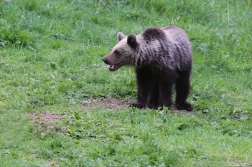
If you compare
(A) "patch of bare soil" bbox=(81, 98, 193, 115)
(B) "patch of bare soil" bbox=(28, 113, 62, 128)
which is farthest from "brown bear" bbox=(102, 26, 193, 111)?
(B) "patch of bare soil" bbox=(28, 113, 62, 128)

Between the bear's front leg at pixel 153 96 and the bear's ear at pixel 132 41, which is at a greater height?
the bear's ear at pixel 132 41

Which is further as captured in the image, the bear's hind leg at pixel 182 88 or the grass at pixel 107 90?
the bear's hind leg at pixel 182 88

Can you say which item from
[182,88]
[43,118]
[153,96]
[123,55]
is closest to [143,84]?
[153,96]

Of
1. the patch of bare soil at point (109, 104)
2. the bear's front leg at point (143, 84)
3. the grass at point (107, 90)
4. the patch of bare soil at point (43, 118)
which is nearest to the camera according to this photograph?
the grass at point (107, 90)

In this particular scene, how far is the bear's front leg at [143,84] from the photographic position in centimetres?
942

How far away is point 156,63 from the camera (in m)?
9.27

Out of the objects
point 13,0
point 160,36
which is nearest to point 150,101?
point 160,36

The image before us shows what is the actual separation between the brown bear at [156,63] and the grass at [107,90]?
0.39 m

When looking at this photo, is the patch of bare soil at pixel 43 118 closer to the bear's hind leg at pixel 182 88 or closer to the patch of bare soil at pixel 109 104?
the patch of bare soil at pixel 109 104

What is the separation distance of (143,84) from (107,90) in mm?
791

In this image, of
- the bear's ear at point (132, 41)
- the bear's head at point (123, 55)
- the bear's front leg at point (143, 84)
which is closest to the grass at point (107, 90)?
the bear's front leg at point (143, 84)

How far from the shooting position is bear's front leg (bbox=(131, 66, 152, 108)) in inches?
371

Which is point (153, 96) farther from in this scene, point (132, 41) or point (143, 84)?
point (132, 41)

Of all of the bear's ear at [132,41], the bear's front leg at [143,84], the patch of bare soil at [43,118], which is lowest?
the patch of bare soil at [43,118]
